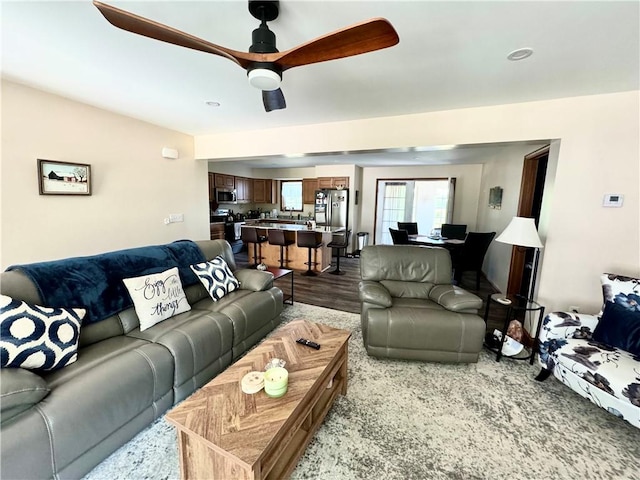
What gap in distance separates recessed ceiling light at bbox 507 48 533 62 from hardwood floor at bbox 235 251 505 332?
102 inches

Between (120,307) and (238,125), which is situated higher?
(238,125)

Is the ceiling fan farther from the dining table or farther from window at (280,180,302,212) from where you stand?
window at (280,180,302,212)

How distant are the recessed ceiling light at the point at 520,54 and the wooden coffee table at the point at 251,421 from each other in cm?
232

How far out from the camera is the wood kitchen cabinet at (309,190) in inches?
289

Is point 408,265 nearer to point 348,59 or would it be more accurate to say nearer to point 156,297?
point 348,59

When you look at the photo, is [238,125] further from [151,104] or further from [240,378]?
[240,378]

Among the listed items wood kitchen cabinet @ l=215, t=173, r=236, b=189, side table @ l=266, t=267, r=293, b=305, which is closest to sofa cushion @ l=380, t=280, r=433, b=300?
side table @ l=266, t=267, r=293, b=305

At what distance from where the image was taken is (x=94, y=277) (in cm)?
192

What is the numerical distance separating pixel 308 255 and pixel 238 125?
103 inches

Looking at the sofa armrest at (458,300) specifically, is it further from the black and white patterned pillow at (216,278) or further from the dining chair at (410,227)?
the dining chair at (410,227)

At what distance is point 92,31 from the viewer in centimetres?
163

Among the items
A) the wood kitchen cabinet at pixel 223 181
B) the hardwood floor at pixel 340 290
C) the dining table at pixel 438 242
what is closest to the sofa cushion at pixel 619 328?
the hardwood floor at pixel 340 290

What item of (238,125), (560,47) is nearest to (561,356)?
(560,47)

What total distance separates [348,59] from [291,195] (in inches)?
250
